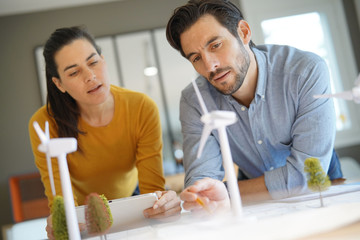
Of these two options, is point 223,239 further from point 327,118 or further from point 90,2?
point 90,2

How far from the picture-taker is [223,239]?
0.63 m

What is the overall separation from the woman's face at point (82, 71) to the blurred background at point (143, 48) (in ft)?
5.04

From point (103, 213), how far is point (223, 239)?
11.3 inches

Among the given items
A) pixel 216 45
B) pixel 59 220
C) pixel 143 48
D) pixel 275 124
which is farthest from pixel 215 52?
pixel 143 48

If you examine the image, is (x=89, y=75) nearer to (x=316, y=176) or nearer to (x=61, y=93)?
(x=61, y=93)

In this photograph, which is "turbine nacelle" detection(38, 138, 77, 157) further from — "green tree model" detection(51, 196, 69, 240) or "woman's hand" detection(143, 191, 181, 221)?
"woman's hand" detection(143, 191, 181, 221)

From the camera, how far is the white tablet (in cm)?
96

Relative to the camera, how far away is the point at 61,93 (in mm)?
1347

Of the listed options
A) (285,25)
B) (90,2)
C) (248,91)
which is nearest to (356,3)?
(285,25)

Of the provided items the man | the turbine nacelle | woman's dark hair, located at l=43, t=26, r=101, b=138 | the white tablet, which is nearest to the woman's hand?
the white tablet

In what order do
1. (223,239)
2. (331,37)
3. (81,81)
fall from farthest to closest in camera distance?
(331,37) < (81,81) < (223,239)

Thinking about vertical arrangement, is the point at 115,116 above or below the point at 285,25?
below

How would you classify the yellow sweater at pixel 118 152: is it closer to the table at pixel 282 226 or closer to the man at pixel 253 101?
the man at pixel 253 101

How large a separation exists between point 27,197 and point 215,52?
2.24 meters
